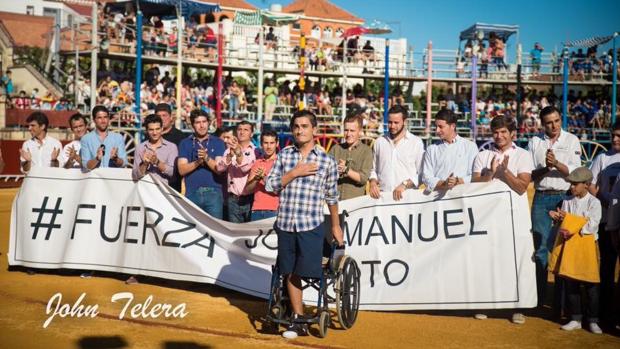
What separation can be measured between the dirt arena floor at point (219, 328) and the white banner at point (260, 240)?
25cm

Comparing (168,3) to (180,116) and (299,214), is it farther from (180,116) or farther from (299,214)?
(299,214)

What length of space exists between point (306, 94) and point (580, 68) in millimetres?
14571

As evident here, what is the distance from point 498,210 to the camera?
7.83 metres

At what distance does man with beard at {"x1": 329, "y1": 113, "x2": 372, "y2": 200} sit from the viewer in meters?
8.34

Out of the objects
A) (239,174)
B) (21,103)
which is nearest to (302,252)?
(239,174)

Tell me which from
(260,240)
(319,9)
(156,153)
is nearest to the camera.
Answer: (260,240)

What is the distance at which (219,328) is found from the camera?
7305 millimetres

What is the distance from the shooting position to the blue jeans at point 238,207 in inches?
356

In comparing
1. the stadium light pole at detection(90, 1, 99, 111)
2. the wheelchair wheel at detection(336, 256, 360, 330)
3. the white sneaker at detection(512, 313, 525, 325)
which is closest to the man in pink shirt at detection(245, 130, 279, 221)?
the wheelchair wheel at detection(336, 256, 360, 330)

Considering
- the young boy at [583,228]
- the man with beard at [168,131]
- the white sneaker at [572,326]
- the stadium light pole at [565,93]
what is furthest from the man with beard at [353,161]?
the stadium light pole at [565,93]

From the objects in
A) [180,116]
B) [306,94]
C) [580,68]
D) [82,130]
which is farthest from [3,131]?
[580,68]

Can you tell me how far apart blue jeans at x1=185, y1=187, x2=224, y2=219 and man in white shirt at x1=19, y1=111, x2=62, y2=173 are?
2.33 m

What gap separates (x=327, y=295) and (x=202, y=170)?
2807 mm

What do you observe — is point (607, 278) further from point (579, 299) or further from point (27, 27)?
point (27, 27)
